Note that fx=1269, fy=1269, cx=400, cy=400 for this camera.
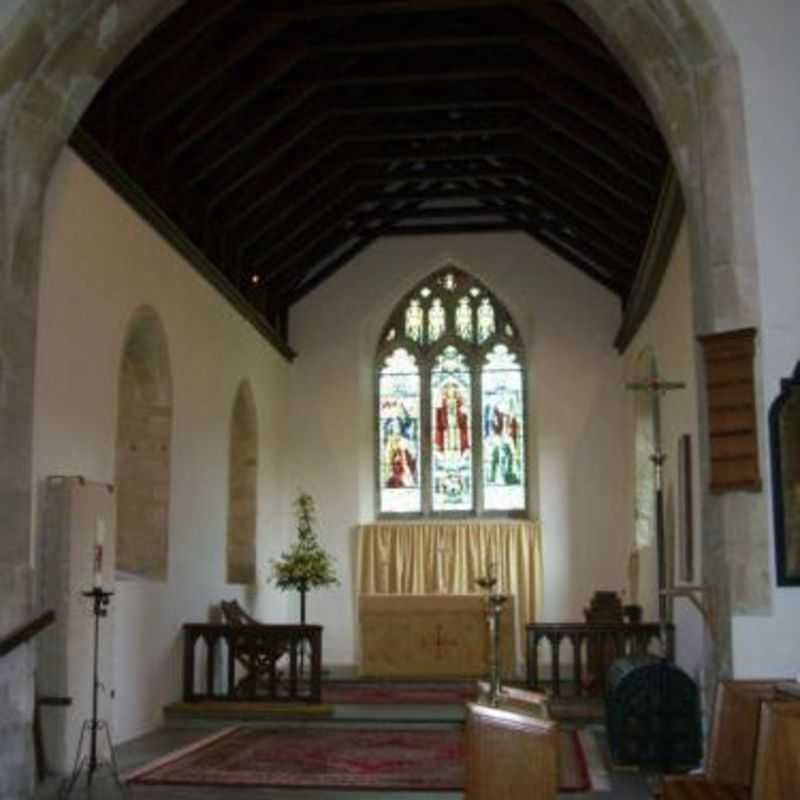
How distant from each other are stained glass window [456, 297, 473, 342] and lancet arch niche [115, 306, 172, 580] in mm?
5464

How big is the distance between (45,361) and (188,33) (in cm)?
223

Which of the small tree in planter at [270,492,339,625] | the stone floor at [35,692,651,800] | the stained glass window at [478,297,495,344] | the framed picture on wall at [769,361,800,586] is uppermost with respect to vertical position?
the stained glass window at [478,297,495,344]

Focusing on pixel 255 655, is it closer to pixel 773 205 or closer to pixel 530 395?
pixel 530 395

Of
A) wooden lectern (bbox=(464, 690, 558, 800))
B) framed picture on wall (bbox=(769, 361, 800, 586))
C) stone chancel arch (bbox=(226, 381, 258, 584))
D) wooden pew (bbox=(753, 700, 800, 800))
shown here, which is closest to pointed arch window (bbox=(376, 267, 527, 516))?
stone chancel arch (bbox=(226, 381, 258, 584))

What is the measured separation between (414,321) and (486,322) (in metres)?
0.82

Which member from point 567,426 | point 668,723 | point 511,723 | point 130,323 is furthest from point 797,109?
point 567,426

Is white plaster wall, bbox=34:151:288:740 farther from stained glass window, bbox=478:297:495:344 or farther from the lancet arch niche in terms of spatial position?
stained glass window, bbox=478:297:495:344

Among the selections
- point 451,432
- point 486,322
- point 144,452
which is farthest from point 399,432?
point 144,452

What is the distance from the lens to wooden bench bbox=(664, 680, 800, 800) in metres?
3.50

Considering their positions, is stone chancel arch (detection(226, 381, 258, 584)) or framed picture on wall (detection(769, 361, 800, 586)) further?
stone chancel arch (detection(226, 381, 258, 584))

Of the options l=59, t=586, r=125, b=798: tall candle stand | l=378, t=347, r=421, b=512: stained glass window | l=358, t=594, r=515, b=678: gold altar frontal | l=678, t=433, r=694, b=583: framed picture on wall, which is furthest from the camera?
l=378, t=347, r=421, b=512: stained glass window

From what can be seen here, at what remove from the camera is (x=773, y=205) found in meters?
5.14

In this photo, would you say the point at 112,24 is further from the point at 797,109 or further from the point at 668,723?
the point at 668,723

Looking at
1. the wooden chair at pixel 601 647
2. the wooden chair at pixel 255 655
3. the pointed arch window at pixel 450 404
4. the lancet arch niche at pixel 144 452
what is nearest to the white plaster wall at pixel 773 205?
the wooden chair at pixel 601 647
